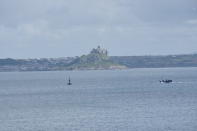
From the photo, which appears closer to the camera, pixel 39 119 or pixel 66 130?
pixel 66 130

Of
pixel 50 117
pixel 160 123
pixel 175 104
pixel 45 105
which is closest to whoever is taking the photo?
pixel 160 123

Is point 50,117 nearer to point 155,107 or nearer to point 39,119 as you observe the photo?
point 39,119

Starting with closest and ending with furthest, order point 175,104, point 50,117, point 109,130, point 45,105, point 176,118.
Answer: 1. point 109,130
2. point 176,118
3. point 50,117
4. point 175,104
5. point 45,105

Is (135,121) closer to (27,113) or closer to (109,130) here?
(109,130)

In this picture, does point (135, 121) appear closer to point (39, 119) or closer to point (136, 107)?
point (39, 119)

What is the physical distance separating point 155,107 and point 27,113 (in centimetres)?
2702

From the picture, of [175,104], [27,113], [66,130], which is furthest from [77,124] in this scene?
[175,104]

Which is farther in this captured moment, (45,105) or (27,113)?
(45,105)

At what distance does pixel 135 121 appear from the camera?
10112 centimetres


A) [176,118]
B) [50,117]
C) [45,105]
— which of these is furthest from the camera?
[45,105]

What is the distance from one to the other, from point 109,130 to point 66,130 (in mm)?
6588

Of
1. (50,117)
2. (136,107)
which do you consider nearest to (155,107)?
(136,107)

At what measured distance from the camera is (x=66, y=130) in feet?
300

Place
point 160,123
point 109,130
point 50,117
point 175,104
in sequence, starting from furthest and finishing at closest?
point 175,104 → point 50,117 → point 160,123 → point 109,130
